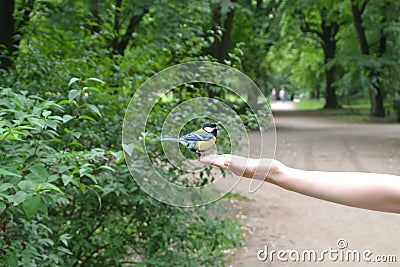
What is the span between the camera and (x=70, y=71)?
360 cm

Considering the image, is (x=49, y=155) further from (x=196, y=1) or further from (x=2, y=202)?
(x=196, y=1)

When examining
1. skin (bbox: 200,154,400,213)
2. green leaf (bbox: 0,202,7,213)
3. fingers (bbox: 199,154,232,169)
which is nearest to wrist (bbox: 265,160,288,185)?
skin (bbox: 200,154,400,213)

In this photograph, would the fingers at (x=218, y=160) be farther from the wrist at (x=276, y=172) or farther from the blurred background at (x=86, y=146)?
the blurred background at (x=86, y=146)

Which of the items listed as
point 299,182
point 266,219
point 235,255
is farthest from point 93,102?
point 266,219

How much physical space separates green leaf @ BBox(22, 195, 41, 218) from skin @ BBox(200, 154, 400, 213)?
659 millimetres

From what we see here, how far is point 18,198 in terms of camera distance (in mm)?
1688

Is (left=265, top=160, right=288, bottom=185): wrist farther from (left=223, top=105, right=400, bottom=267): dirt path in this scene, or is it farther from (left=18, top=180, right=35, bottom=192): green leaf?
(left=223, top=105, right=400, bottom=267): dirt path

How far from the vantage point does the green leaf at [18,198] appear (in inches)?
65.7

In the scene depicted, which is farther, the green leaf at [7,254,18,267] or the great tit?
the green leaf at [7,254,18,267]

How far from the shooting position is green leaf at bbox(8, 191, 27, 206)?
65.7 inches

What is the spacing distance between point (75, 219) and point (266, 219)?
3.97 meters

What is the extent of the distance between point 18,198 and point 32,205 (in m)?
0.06

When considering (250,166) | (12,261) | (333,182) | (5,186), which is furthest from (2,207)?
(333,182)

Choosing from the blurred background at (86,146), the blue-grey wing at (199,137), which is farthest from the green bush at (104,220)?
the blue-grey wing at (199,137)
